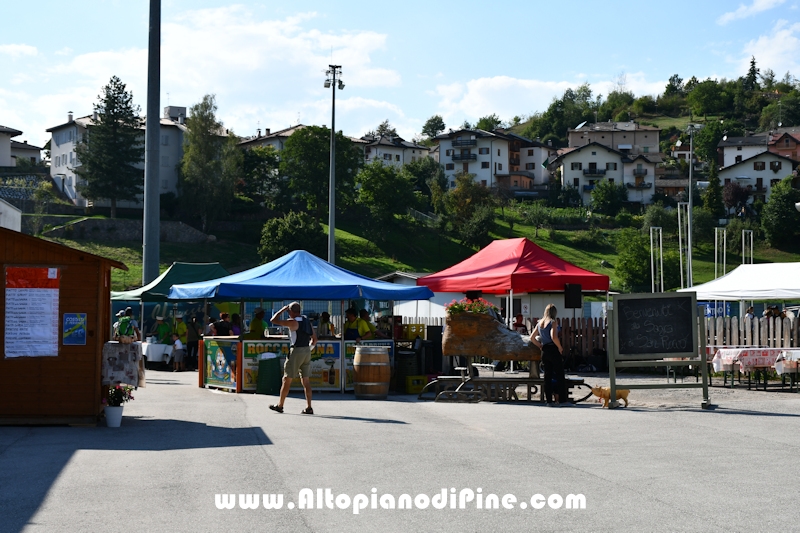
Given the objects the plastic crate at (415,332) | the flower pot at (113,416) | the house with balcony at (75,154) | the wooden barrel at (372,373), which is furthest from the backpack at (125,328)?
the house with balcony at (75,154)

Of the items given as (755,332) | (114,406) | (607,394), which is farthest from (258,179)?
(114,406)

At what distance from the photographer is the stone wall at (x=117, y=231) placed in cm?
7931

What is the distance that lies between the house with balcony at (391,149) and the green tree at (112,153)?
51.0 metres

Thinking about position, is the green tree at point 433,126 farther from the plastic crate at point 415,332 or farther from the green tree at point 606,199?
the plastic crate at point 415,332

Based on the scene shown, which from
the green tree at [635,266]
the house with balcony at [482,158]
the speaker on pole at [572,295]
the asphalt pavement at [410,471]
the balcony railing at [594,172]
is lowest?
the asphalt pavement at [410,471]

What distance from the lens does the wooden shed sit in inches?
549

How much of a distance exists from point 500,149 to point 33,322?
122312 mm

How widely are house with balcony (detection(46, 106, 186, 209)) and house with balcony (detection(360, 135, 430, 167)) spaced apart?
37.0 m

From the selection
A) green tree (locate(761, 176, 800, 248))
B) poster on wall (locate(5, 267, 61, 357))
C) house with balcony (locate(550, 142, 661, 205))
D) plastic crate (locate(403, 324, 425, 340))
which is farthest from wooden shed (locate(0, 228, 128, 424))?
house with balcony (locate(550, 142, 661, 205))

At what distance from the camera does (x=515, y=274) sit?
2517cm

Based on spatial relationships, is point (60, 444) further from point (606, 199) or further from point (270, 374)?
point (606, 199)

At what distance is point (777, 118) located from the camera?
577 feet

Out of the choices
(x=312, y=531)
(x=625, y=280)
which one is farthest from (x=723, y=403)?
A: (x=625, y=280)

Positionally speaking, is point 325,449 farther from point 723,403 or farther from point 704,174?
point 704,174
